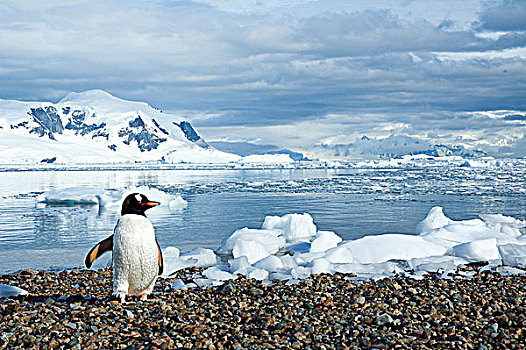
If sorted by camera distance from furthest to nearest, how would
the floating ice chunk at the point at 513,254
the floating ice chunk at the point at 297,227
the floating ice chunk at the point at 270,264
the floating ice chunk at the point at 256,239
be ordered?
the floating ice chunk at the point at 297,227 → the floating ice chunk at the point at 256,239 → the floating ice chunk at the point at 513,254 → the floating ice chunk at the point at 270,264

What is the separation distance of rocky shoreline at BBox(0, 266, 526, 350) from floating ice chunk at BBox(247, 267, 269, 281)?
0.76 metres

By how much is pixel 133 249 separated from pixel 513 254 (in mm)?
5995

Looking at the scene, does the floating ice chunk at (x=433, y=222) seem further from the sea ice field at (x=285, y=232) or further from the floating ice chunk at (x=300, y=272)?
the floating ice chunk at (x=300, y=272)

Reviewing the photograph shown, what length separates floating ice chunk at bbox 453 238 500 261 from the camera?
8.46 m

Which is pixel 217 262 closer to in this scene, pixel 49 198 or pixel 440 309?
pixel 440 309

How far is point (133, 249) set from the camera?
18.0 feet

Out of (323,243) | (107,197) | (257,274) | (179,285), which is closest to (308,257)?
(323,243)

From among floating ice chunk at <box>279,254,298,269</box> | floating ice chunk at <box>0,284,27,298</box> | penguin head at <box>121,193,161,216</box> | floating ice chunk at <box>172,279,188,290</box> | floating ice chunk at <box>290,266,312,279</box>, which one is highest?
penguin head at <box>121,193,161,216</box>

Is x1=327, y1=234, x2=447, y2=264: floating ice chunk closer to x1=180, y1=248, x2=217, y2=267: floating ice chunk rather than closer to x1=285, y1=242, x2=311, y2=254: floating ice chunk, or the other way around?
x1=285, y1=242, x2=311, y2=254: floating ice chunk

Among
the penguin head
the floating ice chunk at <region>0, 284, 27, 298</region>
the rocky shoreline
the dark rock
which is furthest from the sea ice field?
the floating ice chunk at <region>0, 284, 27, 298</region>

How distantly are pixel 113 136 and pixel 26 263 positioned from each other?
189313 millimetres

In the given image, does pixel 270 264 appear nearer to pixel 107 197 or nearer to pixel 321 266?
pixel 321 266

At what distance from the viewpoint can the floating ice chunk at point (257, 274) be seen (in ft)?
23.5

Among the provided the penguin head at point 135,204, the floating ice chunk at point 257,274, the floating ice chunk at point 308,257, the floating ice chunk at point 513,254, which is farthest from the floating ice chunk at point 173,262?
the floating ice chunk at point 513,254
